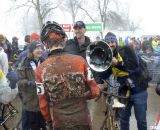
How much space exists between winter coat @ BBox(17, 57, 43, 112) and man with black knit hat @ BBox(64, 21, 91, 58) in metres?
0.81

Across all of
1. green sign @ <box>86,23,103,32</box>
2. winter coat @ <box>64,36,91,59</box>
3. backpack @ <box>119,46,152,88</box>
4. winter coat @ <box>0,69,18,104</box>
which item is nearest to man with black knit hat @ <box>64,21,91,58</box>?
winter coat @ <box>64,36,91,59</box>

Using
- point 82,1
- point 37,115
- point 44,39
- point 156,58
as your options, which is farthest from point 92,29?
point 82,1

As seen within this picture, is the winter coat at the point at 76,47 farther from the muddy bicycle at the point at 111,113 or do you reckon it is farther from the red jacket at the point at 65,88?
the red jacket at the point at 65,88

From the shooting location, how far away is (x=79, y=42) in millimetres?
6762

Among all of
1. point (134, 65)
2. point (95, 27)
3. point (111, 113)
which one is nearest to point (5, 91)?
point (111, 113)

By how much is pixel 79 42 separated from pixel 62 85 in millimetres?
3003

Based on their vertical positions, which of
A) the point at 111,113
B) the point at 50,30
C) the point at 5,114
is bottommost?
the point at 5,114

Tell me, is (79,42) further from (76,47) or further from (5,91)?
(5,91)

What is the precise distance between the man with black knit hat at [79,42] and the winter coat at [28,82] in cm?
81

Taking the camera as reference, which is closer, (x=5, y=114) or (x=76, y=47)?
(x=76, y=47)

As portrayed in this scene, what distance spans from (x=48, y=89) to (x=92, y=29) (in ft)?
56.0

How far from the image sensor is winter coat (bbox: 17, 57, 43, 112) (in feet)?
19.7

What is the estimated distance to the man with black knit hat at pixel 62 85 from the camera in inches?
150

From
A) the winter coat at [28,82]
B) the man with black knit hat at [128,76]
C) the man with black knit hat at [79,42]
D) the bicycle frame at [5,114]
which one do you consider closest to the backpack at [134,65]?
the man with black knit hat at [128,76]
